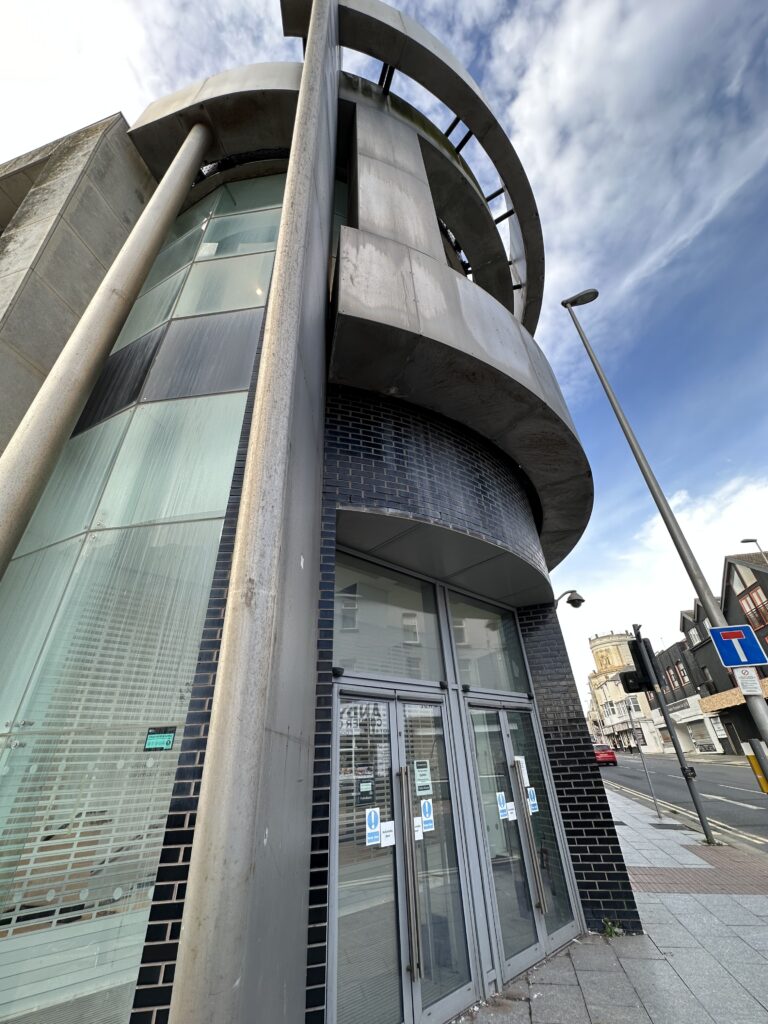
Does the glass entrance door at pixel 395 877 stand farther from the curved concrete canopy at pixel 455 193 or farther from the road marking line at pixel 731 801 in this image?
the road marking line at pixel 731 801

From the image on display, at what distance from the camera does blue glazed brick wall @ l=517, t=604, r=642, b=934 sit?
199 inches

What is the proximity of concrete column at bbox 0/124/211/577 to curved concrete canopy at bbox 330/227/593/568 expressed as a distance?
2555 millimetres

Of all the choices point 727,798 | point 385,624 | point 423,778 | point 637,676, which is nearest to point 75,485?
point 385,624

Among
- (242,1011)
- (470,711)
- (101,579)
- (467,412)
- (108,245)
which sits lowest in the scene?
(242,1011)

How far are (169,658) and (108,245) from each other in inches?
263

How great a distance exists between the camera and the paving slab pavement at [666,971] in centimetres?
342

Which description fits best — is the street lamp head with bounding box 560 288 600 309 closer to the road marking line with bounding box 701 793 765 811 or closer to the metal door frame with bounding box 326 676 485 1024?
the metal door frame with bounding box 326 676 485 1024

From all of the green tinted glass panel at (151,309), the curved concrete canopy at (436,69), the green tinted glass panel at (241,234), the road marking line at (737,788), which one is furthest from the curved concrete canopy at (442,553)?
the road marking line at (737,788)

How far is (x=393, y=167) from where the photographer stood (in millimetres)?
6289

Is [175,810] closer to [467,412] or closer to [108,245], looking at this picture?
[467,412]

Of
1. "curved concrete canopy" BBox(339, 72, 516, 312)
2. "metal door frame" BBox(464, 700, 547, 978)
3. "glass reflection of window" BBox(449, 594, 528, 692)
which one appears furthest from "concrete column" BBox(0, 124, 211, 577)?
"metal door frame" BBox(464, 700, 547, 978)

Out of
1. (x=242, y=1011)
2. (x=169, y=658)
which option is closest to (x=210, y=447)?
(x=169, y=658)

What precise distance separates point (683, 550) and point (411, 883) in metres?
5.07

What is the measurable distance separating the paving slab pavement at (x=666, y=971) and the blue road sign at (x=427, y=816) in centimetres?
135
